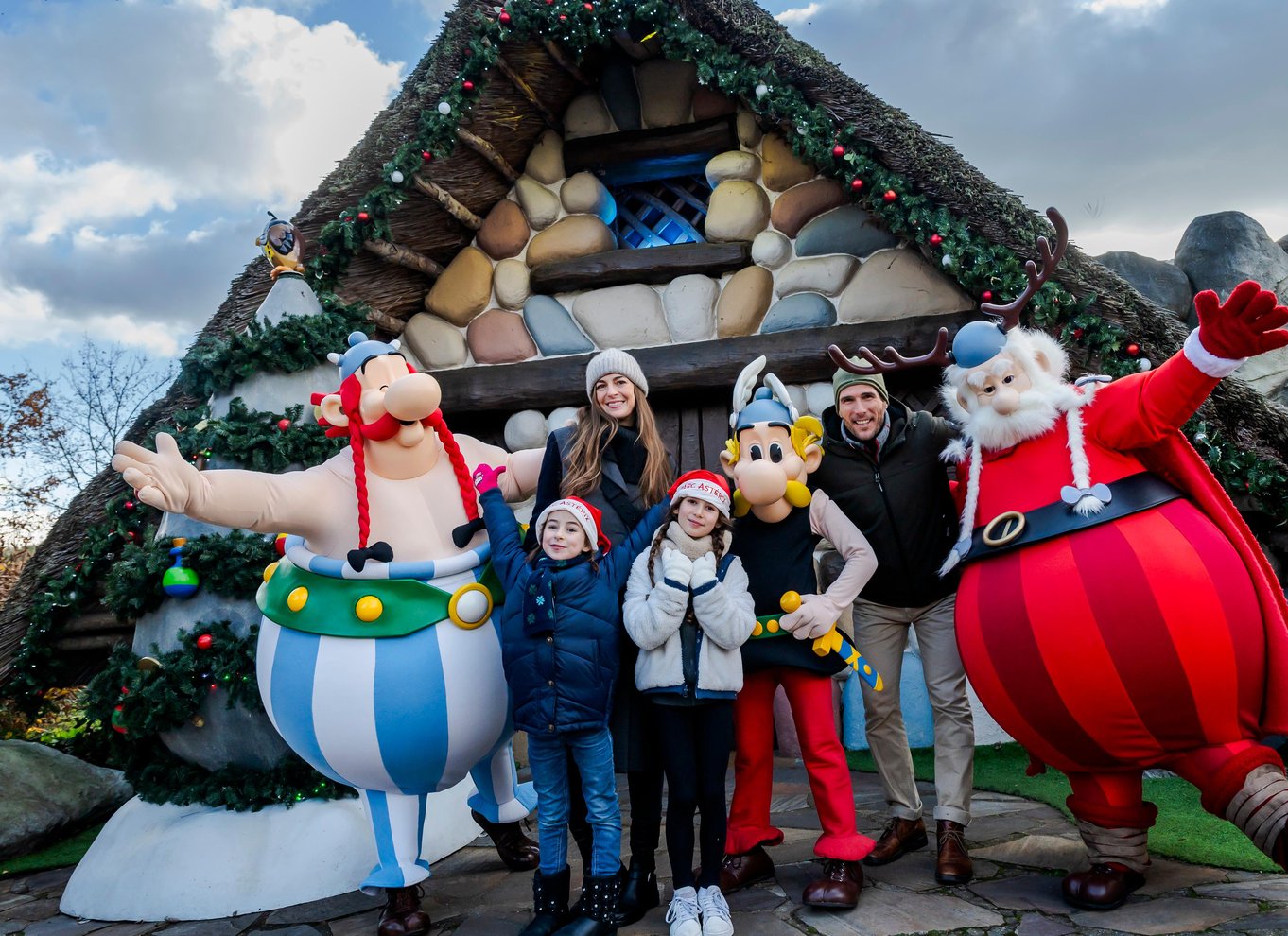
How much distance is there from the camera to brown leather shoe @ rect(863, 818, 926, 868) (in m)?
3.08

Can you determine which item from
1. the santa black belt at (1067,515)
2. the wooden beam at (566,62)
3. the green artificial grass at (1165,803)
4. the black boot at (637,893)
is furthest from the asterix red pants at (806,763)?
the wooden beam at (566,62)

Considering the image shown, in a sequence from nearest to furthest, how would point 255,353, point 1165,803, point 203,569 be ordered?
point 203,569 → point 1165,803 → point 255,353

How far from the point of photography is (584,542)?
271 cm

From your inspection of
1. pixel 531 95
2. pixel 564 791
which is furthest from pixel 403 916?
pixel 531 95

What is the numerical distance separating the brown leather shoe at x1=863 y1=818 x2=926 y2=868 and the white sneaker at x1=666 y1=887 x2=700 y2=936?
759 millimetres

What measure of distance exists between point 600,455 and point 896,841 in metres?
1.64

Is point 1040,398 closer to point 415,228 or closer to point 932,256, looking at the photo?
point 932,256

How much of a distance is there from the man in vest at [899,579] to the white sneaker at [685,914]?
0.81 metres

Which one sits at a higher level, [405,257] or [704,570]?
[405,257]

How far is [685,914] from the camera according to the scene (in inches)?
100

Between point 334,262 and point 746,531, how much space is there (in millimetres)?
2769

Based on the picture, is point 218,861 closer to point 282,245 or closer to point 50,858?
point 50,858

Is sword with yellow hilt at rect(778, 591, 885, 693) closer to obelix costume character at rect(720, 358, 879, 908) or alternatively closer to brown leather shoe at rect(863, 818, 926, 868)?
obelix costume character at rect(720, 358, 879, 908)

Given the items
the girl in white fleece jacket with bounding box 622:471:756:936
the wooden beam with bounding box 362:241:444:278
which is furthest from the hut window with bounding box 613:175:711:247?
the girl in white fleece jacket with bounding box 622:471:756:936
